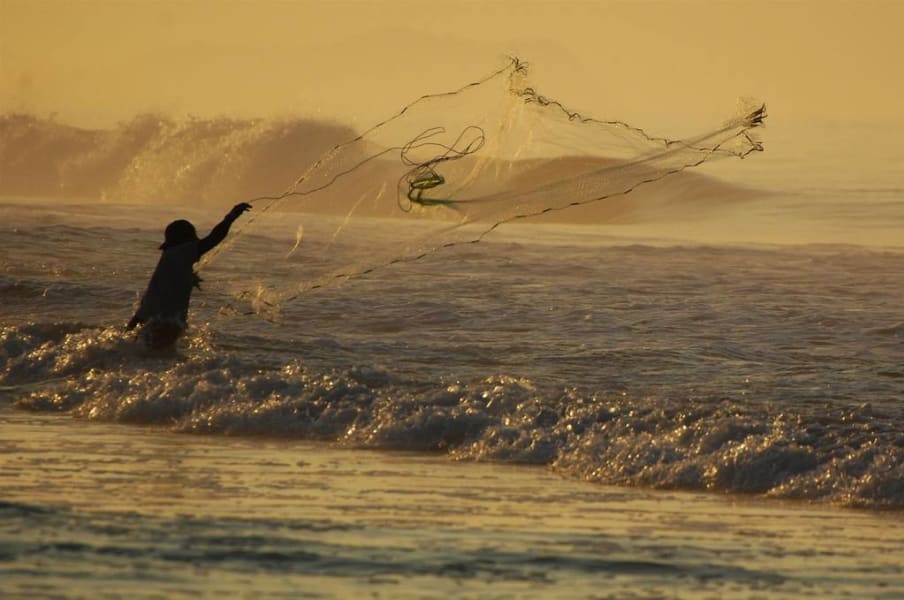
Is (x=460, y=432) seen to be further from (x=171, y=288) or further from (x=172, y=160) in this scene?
(x=172, y=160)

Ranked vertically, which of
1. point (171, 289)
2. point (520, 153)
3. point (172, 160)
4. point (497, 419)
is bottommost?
point (497, 419)

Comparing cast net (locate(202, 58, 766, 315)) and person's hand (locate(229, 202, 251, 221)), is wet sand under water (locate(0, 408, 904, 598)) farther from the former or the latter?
person's hand (locate(229, 202, 251, 221))

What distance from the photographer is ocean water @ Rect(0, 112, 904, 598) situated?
899 cm

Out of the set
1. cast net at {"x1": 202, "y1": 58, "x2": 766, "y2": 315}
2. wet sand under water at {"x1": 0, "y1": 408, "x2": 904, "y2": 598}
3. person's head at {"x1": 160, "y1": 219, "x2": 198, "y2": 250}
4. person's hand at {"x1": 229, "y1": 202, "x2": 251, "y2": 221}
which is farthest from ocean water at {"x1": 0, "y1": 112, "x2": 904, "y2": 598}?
cast net at {"x1": 202, "y1": 58, "x2": 766, "y2": 315}

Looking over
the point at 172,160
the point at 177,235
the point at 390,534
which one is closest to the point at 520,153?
the point at 177,235

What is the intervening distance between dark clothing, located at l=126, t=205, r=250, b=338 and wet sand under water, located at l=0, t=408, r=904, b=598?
14.7 ft

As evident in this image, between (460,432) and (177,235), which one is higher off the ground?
(177,235)

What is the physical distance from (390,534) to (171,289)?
310 inches

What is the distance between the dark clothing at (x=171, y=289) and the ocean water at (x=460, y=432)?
0.82 feet

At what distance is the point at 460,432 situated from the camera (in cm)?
1368

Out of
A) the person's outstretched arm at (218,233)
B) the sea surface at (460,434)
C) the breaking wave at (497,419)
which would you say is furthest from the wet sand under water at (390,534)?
the person's outstretched arm at (218,233)

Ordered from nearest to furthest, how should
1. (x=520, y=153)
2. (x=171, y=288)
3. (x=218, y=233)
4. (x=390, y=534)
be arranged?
(x=390, y=534)
(x=520, y=153)
(x=218, y=233)
(x=171, y=288)

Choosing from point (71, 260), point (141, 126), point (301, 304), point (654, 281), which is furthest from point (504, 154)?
point (141, 126)

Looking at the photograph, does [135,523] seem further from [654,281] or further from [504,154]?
[654,281]
